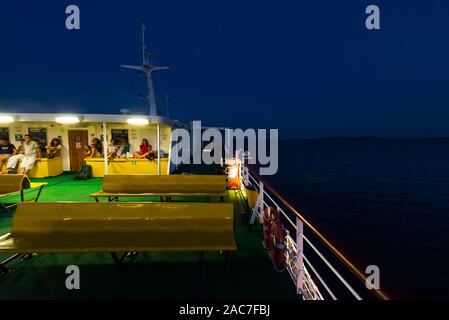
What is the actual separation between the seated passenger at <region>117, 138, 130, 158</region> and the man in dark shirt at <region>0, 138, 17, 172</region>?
374 centimetres

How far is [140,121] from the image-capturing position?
8.60 meters

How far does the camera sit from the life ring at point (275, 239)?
10.6 feet

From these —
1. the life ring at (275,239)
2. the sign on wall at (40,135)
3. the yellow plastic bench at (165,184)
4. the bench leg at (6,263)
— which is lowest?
the bench leg at (6,263)

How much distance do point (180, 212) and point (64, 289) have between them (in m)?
1.66

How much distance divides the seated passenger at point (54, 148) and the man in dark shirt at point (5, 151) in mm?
1059

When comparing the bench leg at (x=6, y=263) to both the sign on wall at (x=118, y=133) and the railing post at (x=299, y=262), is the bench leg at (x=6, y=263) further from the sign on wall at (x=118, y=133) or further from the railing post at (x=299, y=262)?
the sign on wall at (x=118, y=133)

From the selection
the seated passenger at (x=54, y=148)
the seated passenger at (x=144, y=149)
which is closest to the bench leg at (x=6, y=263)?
the seated passenger at (x=144, y=149)

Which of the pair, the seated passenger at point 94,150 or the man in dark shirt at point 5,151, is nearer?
the man in dark shirt at point 5,151

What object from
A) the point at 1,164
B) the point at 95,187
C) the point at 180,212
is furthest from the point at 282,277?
the point at 1,164

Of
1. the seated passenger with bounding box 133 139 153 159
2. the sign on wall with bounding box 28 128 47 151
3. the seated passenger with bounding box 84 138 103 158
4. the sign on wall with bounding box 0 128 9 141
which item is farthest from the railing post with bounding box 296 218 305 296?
the sign on wall with bounding box 0 128 9 141

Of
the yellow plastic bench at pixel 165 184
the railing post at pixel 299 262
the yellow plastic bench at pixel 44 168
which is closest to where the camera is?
the railing post at pixel 299 262

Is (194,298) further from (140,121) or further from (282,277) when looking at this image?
(140,121)

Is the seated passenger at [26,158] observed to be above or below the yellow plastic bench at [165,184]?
above

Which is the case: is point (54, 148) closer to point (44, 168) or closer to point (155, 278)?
point (44, 168)
